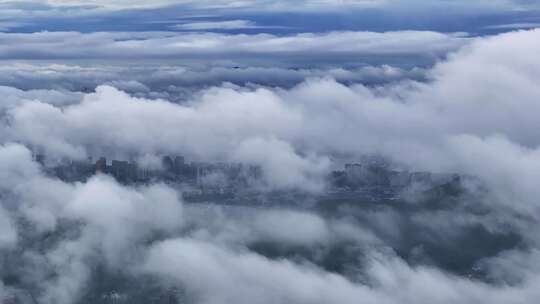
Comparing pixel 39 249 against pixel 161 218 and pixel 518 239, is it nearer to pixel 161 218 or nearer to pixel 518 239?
pixel 161 218

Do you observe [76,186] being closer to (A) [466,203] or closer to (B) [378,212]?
(B) [378,212]

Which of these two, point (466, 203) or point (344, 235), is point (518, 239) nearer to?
point (466, 203)

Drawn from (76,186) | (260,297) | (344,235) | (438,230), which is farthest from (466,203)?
(76,186)

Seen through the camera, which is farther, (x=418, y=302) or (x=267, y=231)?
(x=267, y=231)

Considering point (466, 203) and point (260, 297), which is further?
point (466, 203)

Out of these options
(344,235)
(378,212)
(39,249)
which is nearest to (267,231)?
(344,235)

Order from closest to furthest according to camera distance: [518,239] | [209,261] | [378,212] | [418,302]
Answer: [418,302]
[209,261]
[518,239]
[378,212]

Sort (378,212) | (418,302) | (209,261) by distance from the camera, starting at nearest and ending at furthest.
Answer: (418,302), (209,261), (378,212)

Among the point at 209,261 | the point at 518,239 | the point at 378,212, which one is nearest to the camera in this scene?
the point at 209,261

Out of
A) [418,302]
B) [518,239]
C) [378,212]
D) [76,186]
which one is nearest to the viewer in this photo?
[418,302]
